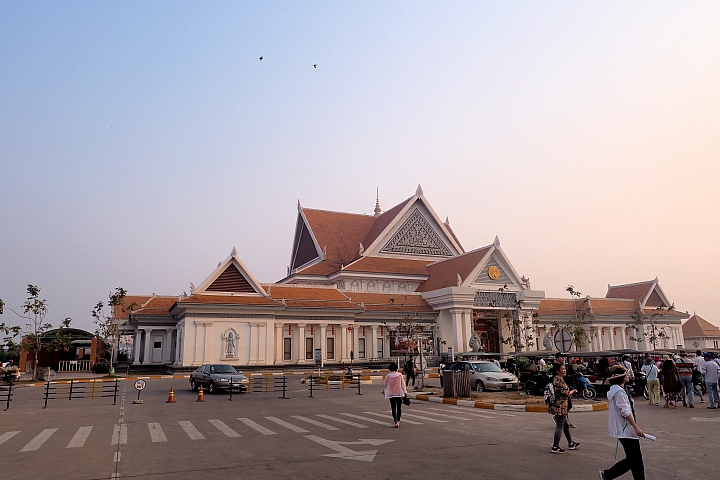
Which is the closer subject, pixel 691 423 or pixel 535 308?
pixel 691 423

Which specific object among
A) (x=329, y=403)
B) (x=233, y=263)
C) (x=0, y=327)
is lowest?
(x=329, y=403)

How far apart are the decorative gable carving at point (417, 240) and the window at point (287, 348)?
1946 centimetres

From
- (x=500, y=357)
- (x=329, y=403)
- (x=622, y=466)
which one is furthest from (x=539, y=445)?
(x=500, y=357)

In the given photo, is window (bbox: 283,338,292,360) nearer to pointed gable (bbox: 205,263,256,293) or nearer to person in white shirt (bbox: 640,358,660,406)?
pointed gable (bbox: 205,263,256,293)

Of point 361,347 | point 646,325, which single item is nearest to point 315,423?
point 361,347

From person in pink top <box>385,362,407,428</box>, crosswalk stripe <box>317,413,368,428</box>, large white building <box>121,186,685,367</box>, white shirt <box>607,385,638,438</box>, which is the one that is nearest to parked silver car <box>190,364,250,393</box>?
crosswalk stripe <box>317,413,368,428</box>

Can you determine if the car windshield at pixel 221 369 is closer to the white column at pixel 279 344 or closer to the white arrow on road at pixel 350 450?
the white arrow on road at pixel 350 450

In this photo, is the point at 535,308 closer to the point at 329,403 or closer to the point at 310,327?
the point at 310,327

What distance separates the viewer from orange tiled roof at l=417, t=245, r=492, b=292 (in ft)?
168

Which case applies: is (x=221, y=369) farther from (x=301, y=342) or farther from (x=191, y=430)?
(x=301, y=342)

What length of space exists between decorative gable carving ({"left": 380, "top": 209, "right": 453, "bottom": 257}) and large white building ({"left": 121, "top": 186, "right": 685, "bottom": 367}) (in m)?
0.12

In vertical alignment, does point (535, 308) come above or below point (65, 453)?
above

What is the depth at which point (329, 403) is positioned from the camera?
19.7 meters

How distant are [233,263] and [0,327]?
15.2 m
